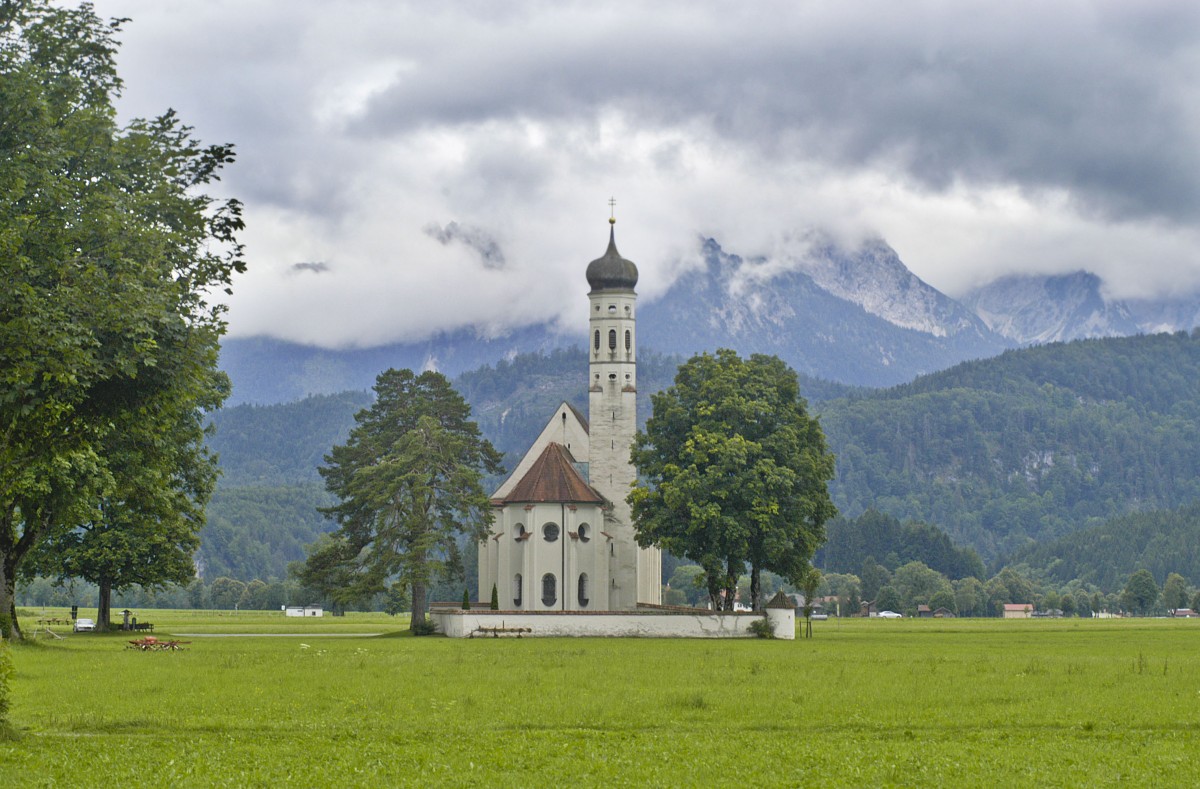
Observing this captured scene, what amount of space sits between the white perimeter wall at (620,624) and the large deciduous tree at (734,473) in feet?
11.9

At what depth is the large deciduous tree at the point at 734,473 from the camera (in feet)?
227

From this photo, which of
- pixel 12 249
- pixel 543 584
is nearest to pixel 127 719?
pixel 12 249

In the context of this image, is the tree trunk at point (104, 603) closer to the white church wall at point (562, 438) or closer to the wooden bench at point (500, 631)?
the wooden bench at point (500, 631)

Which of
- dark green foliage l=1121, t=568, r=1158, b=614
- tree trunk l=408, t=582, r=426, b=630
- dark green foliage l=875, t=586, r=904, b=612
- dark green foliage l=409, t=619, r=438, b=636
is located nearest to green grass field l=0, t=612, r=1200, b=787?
dark green foliage l=409, t=619, r=438, b=636

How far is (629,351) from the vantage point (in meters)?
99.0

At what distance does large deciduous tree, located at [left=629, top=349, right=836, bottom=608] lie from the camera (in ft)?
227

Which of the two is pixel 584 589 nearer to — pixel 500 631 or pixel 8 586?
pixel 500 631

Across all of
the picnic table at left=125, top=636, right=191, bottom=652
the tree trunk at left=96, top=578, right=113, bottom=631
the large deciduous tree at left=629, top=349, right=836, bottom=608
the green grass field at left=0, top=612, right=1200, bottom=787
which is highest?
the large deciduous tree at left=629, top=349, right=836, bottom=608

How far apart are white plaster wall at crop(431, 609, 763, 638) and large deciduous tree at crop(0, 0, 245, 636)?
89.4 feet

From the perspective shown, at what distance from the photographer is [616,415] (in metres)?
96.8

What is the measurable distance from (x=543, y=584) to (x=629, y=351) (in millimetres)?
18439

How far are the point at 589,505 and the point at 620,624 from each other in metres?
21.7

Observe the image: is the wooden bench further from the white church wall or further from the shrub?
the white church wall

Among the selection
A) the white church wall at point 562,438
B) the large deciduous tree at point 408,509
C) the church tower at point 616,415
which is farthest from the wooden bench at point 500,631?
the white church wall at point 562,438
